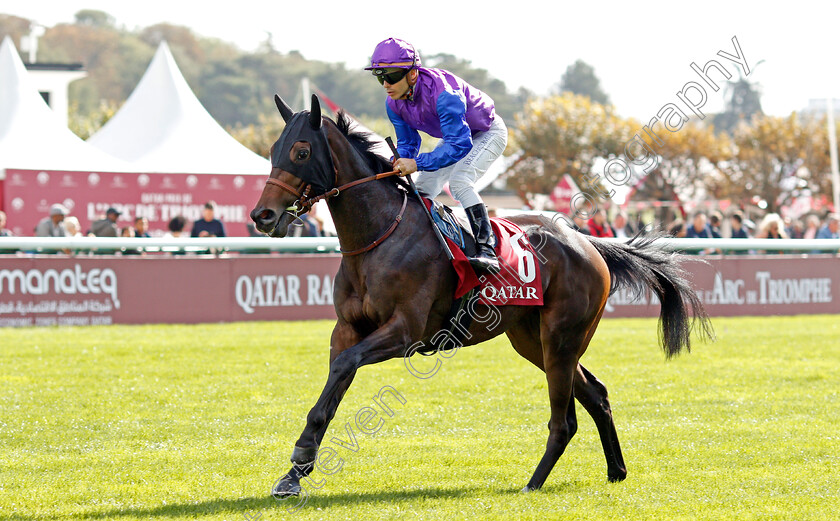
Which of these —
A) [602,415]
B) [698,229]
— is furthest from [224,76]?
[602,415]

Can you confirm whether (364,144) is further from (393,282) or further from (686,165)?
(686,165)

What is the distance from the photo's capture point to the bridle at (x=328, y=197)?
4.56m

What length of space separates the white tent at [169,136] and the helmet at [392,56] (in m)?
14.5

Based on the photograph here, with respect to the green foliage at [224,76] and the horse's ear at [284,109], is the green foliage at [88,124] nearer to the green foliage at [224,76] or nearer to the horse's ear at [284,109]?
the green foliage at [224,76]

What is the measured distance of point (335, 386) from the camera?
445 centimetres

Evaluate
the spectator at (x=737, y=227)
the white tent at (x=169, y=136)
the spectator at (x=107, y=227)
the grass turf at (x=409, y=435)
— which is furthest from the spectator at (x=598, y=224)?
the white tent at (x=169, y=136)

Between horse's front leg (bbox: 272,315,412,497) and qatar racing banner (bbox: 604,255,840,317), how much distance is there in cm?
994

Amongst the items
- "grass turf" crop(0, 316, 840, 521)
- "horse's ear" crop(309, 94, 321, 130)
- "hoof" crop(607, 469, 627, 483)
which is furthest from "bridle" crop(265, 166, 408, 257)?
"hoof" crop(607, 469, 627, 483)

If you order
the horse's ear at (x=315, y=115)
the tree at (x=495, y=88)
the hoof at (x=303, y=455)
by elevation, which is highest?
A: the tree at (x=495, y=88)

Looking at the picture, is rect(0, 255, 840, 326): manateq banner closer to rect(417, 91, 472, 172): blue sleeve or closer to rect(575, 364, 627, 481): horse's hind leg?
rect(575, 364, 627, 481): horse's hind leg

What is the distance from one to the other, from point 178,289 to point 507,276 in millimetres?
8174

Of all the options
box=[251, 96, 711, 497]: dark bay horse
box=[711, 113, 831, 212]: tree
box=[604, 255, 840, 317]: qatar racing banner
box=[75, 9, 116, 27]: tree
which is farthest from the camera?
box=[75, 9, 116, 27]: tree

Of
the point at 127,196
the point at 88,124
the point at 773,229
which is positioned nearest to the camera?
the point at 773,229

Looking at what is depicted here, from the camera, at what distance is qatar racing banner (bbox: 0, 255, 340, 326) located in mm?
11789
